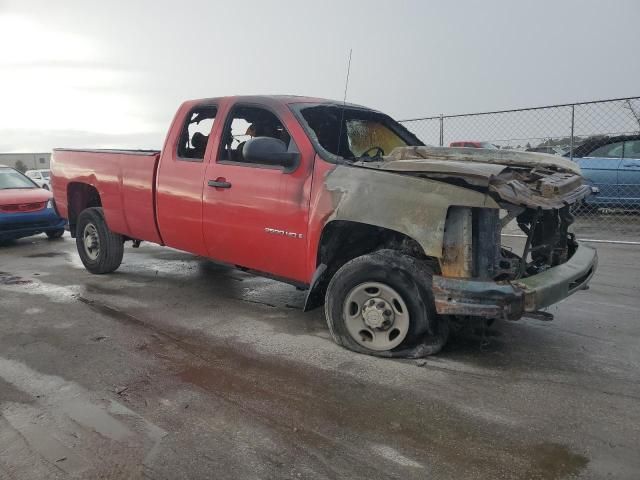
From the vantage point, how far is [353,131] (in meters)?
5.08

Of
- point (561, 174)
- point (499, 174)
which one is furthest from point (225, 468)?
point (561, 174)

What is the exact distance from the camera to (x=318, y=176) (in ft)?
13.6

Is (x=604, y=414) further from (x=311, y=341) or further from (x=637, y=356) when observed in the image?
(x=311, y=341)

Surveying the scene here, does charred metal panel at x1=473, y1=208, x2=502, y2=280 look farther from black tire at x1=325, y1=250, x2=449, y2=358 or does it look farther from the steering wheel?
the steering wheel

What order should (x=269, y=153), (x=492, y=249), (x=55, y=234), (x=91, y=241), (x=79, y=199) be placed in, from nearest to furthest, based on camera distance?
(x=492, y=249)
(x=269, y=153)
(x=91, y=241)
(x=79, y=199)
(x=55, y=234)

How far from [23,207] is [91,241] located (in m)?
3.56

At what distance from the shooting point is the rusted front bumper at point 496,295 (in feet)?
11.1

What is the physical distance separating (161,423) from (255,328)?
5.62 feet

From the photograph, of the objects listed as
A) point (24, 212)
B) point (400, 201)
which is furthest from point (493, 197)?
point (24, 212)

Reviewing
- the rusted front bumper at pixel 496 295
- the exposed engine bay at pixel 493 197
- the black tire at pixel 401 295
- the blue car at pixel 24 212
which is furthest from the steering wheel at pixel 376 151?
the blue car at pixel 24 212

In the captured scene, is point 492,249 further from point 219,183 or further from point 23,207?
point 23,207

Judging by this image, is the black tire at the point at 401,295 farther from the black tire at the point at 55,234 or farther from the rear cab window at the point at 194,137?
the black tire at the point at 55,234

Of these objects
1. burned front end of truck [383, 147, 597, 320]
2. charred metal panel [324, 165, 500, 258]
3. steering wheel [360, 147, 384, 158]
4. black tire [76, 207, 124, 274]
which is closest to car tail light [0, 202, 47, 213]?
black tire [76, 207, 124, 274]

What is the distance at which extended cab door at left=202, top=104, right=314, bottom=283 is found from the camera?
14.1 ft
